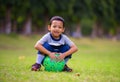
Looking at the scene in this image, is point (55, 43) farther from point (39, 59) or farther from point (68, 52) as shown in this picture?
point (39, 59)

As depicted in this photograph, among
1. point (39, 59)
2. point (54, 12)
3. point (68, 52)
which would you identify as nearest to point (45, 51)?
point (39, 59)

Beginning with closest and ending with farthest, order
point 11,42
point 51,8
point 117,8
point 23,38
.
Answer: point 11,42 < point 23,38 < point 51,8 < point 117,8

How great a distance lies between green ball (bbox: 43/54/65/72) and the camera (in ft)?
34.9

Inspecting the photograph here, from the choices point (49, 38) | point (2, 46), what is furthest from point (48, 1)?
point (49, 38)

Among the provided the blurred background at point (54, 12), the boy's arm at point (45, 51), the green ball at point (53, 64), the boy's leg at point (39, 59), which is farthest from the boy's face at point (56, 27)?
the blurred background at point (54, 12)

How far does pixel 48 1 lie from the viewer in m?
47.9

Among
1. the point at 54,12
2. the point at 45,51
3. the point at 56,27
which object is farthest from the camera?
the point at 54,12

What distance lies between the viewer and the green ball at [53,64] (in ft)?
34.9

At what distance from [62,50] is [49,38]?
19.0 inches

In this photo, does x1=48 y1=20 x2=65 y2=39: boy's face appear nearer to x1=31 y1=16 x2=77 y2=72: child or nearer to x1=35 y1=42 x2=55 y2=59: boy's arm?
Result: x1=31 y1=16 x2=77 y2=72: child

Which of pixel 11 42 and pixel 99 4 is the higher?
pixel 99 4

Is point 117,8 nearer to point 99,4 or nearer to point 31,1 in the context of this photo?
point 99,4

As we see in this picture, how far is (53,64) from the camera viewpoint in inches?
419

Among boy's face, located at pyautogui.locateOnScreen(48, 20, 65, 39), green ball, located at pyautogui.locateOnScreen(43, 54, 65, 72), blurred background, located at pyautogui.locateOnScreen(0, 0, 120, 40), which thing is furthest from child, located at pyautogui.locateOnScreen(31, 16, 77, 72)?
blurred background, located at pyautogui.locateOnScreen(0, 0, 120, 40)
